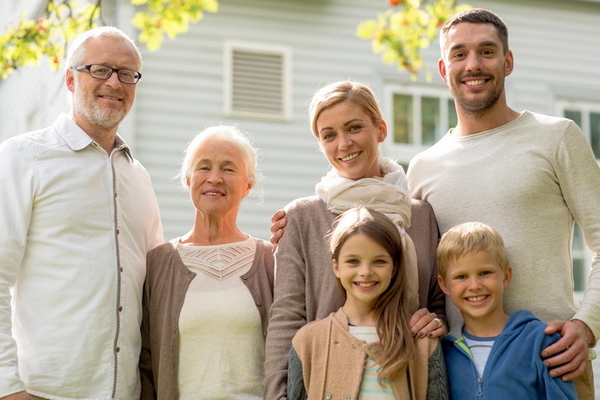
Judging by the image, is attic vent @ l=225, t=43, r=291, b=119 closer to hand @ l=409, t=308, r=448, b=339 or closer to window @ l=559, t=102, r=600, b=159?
window @ l=559, t=102, r=600, b=159

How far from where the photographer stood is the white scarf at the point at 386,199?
3340 mm

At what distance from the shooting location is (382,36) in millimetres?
6867

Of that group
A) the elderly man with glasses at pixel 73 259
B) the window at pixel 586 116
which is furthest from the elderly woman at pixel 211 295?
the window at pixel 586 116

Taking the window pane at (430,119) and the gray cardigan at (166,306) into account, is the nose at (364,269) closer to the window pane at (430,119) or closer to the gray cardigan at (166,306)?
the gray cardigan at (166,306)

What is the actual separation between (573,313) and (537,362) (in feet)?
1.20

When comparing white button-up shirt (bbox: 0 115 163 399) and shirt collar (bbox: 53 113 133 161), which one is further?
shirt collar (bbox: 53 113 133 161)

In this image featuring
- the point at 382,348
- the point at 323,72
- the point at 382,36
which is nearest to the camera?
the point at 382,348

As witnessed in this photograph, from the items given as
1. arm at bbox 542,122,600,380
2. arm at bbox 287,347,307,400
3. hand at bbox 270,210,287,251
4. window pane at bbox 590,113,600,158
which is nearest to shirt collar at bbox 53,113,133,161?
hand at bbox 270,210,287,251

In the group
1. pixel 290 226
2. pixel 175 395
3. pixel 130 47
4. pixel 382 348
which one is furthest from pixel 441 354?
pixel 130 47

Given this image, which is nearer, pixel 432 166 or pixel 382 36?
pixel 432 166

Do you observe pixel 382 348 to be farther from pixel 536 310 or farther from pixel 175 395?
pixel 175 395

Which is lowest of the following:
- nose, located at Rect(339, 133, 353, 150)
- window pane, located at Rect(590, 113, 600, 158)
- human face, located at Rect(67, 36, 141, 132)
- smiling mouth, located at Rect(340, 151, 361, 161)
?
smiling mouth, located at Rect(340, 151, 361, 161)

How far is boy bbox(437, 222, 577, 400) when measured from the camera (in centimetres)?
312

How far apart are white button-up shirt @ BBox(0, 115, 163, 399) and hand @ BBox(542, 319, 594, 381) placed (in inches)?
64.1
